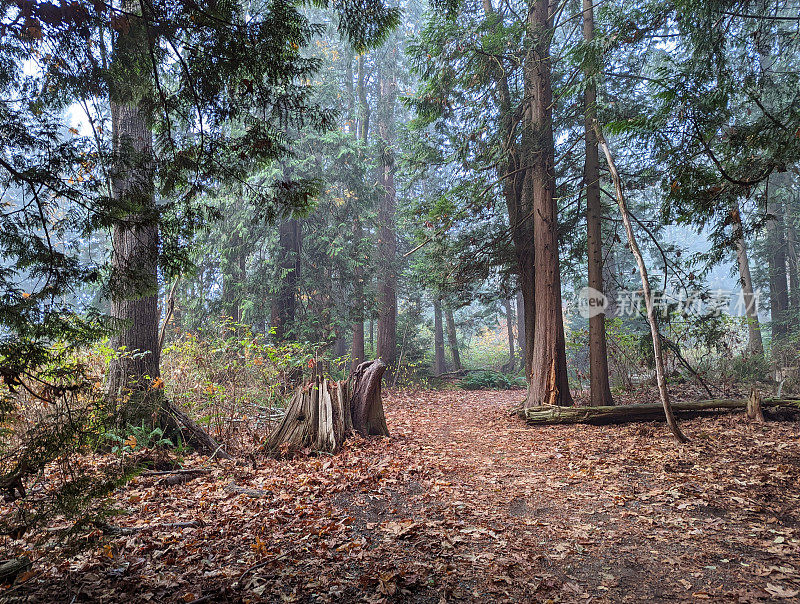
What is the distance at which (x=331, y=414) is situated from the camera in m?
6.91

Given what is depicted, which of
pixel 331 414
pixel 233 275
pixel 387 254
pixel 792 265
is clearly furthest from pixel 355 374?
pixel 792 265

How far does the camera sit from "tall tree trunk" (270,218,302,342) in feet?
45.7

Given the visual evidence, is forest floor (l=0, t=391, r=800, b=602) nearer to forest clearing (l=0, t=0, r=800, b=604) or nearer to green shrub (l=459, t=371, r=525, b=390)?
forest clearing (l=0, t=0, r=800, b=604)

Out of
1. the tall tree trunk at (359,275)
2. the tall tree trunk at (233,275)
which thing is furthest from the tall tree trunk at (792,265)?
the tall tree trunk at (233,275)

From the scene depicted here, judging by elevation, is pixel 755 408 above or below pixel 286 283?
below

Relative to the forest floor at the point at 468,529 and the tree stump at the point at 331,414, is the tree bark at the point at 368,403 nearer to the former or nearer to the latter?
the tree stump at the point at 331,414

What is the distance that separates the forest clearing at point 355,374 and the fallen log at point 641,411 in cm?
4

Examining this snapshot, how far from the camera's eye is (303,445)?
6602 millimetres

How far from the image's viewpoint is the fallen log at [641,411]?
7.54 metres

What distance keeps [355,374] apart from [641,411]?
196 inches

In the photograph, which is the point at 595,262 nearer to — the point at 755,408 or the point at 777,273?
the point at 755,408

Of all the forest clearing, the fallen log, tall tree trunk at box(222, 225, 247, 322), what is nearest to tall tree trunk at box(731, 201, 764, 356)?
the forest clearing

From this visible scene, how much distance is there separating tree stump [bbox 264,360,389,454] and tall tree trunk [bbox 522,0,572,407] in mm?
3439

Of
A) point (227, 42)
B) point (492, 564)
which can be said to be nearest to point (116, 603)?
point (492, 564)
